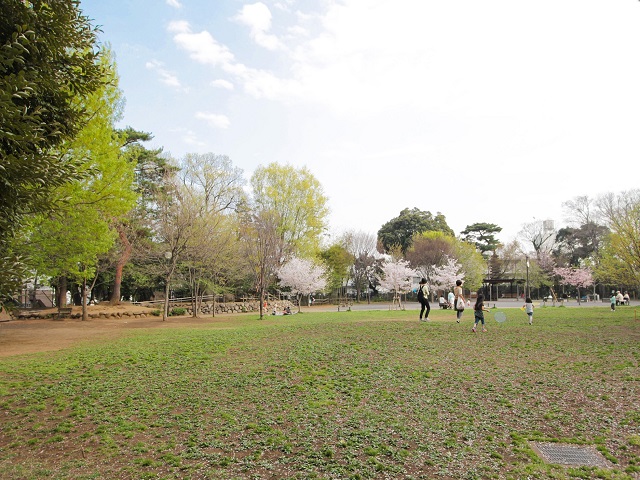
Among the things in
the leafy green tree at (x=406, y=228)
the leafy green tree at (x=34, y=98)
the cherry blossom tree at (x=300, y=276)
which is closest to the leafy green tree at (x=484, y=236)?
the leafy green tree at (x=406, y=228)

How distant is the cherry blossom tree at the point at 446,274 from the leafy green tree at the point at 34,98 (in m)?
39.3

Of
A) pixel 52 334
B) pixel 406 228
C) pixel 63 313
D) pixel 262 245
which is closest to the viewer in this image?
pixel 52 334

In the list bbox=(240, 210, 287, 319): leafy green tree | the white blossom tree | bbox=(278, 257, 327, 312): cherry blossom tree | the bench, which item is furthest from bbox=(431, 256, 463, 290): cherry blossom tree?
the bench

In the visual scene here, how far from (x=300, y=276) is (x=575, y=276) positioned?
36.8 metres

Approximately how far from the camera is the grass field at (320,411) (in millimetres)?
4430

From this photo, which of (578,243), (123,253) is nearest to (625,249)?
(123,253)

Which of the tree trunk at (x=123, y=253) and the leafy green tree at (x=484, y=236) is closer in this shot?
the tree trunk at (x=123, y=253)

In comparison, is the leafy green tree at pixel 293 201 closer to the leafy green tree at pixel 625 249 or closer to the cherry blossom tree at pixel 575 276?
the leafy green tree at pixel 625 249

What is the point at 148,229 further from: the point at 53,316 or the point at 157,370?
the point at 157,370

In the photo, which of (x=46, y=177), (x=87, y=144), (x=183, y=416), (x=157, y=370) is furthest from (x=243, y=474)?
(x=87, y=144)

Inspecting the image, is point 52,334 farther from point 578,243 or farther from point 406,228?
point 578,243

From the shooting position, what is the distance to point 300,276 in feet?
113

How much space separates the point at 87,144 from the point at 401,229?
1740 inches

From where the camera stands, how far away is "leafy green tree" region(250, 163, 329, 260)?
127 ft
